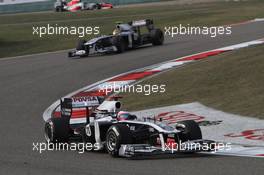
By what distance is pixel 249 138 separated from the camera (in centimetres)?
1225

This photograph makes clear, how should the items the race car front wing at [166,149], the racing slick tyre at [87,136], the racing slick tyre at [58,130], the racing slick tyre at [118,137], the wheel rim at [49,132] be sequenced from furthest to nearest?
the wheel rim at [49,132] < the racing slick tyre at [58,130] < the racing slick tyre at [87,136] < the racing slick tyre at [118,137] < the race car front wing at [166,149]

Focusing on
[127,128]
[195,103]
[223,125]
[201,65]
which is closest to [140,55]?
[201,65]

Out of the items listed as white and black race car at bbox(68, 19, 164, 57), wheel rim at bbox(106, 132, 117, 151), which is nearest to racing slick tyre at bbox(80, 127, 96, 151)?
wheel rim at bbox(106, 132, 117, 151)

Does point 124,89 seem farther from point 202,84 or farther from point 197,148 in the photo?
point 197,148

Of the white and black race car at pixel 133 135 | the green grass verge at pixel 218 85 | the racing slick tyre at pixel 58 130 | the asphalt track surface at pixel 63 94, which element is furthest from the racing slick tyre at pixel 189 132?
the green grass verge at pixel 218 85

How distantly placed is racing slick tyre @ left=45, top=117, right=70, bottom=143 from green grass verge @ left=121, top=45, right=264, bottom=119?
12.1 feet

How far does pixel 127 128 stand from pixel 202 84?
786 cm

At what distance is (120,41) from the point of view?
28906mm

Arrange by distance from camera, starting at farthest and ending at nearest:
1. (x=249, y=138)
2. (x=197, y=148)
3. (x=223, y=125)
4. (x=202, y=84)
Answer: (x=202, y=84), (x=223, y=125), (x=249, y=138), (x=197, y=148)

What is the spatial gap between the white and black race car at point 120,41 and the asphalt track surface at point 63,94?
0.43 meters

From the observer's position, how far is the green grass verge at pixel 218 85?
51.5ft

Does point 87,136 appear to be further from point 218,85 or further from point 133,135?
point 218,85

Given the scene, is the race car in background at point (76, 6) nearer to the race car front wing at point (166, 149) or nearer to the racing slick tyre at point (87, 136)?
the racing slick tyre at point (87, 136)

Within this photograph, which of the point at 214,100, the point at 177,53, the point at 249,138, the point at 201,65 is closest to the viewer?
the point at 249,138
